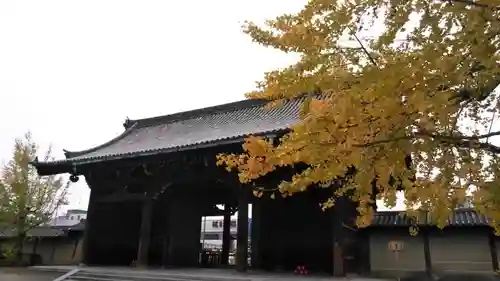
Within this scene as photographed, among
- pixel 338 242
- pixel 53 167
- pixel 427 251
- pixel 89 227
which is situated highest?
pixel 53 167

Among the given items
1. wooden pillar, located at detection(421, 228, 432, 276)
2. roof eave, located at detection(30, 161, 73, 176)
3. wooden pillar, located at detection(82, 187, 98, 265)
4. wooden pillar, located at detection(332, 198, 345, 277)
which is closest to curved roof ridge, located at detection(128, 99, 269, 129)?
roof eave, located at detection(30, 161, 73, 176)

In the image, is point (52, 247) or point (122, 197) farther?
point (52, 247)

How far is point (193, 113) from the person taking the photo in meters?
22.3

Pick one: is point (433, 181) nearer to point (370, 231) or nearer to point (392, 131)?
point (392, 131)

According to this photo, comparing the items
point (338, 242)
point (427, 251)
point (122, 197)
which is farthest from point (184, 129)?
point (427, 251)

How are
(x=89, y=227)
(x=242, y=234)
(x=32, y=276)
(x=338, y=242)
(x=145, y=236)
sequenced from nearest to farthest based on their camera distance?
(x=338, y=242), (x=242, y=234), (x=145, y=236), (x=32, y=276), (x=89, y=227)

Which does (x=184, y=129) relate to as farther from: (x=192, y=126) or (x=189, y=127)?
(x=192, y=126)

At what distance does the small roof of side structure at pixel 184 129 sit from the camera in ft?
51.4

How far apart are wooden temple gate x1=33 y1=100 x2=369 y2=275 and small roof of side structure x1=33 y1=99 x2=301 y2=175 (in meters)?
0.08

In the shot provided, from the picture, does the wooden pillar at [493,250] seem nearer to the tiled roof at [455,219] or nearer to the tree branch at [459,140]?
the tiled roof at [455,219]

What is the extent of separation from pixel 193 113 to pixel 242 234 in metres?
10.5

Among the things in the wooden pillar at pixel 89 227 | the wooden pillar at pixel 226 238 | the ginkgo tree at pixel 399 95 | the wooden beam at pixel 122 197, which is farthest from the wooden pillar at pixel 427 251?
the wooden pillar at pixel 89 227

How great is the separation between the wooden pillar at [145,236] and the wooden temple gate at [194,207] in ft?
0.12

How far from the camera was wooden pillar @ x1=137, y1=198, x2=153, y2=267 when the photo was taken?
Result: 577 inches
